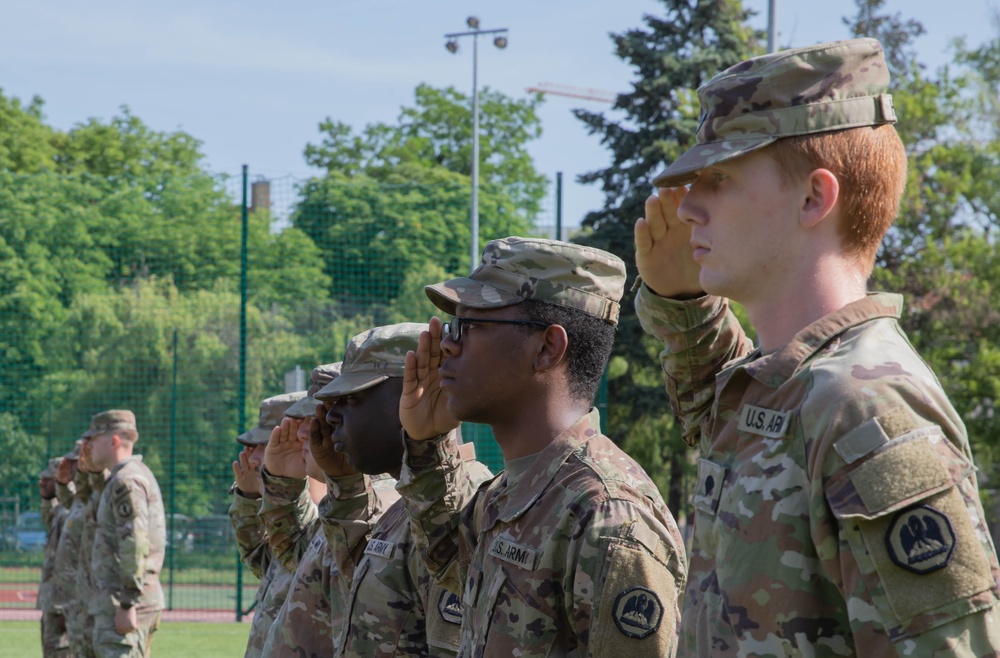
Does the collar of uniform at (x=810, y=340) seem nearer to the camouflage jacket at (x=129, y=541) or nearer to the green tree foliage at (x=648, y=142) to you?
the camouflage jacket at (x=129, y=541)

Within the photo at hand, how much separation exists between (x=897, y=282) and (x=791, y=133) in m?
17.8

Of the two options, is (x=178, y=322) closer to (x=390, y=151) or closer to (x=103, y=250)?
(x=103, y=250)

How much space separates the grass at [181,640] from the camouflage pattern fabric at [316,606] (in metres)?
8.75

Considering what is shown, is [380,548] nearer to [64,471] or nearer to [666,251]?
[666,251]

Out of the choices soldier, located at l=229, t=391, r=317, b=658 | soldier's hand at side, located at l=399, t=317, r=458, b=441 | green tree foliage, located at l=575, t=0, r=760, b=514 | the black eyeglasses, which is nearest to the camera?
the black eyeglasses

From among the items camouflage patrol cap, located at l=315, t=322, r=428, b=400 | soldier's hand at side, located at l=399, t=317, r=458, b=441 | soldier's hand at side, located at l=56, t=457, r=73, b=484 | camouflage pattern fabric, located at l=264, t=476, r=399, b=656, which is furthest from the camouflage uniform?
soldier's hand at side, located at l=399, t=317, r=458, b=441

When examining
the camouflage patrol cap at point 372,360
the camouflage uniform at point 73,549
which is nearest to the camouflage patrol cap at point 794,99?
the camouflage patrol cap at point 372,360

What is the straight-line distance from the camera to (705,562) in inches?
80.8

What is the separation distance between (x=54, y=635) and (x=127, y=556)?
2657mm

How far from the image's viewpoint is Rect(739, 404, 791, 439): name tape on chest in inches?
76.0

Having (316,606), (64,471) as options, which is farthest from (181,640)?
(316,606)

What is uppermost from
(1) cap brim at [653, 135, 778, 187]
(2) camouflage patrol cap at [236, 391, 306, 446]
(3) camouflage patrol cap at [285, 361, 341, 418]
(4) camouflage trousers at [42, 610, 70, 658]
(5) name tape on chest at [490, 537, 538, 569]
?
(1) cap brim at [653, 135, 778, 187]

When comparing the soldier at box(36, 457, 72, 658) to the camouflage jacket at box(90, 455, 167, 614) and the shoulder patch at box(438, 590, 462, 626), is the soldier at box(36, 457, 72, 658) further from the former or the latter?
the shoulder patch at box(438, 590, 462, 626)

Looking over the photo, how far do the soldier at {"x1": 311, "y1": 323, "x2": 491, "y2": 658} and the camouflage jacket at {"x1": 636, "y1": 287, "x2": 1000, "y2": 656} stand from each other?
197cm
